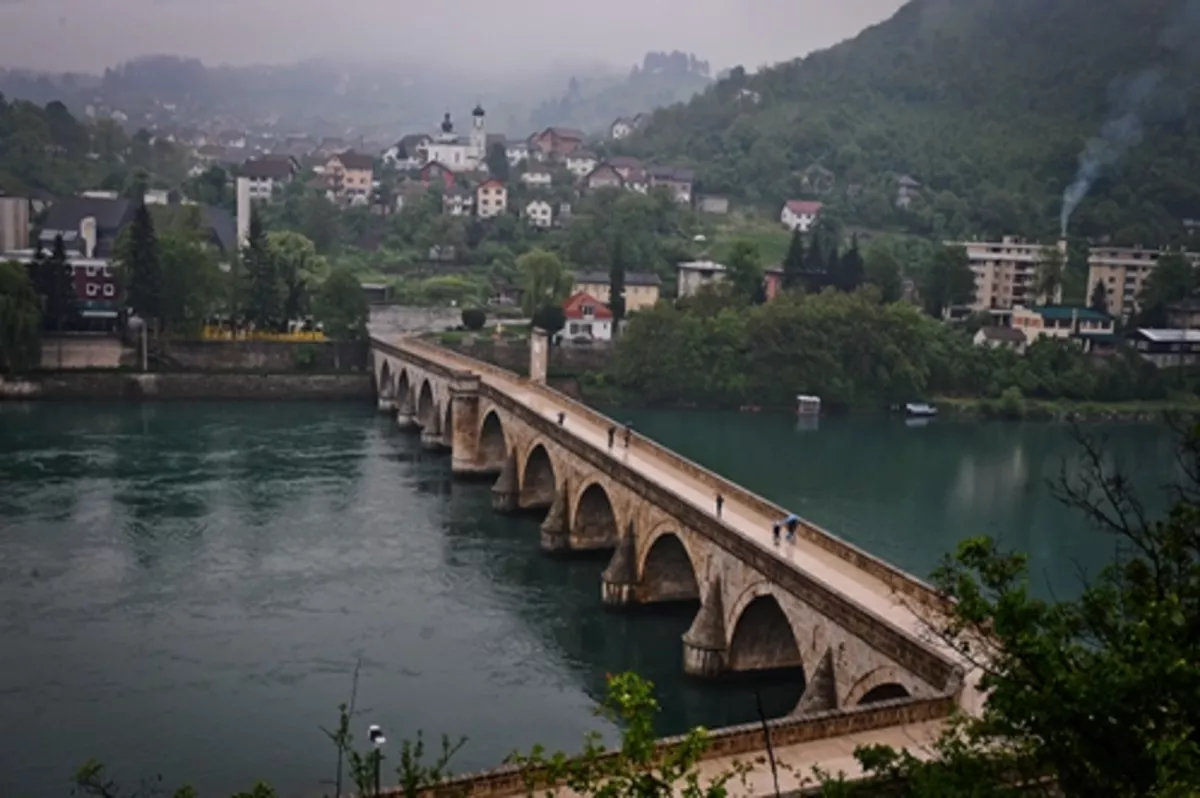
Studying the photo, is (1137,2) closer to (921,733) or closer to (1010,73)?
(1010,73)

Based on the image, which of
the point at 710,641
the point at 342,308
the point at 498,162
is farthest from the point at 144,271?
the point at 498,162

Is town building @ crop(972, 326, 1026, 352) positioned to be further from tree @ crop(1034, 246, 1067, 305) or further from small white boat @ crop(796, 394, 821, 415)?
small white boat @ crop(796, 394, 821, 415)

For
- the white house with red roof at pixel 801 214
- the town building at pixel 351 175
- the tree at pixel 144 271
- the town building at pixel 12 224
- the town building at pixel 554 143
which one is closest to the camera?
the tree at pixel 144 271

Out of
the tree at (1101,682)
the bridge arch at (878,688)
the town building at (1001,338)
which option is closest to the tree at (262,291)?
the town building at (1001,338)

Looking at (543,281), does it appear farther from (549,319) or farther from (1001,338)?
(1001,338)

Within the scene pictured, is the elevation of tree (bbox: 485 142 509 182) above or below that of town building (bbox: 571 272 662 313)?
above

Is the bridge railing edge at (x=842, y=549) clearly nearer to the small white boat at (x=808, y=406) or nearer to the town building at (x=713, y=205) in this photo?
the small white boat at (x=808, y=406)

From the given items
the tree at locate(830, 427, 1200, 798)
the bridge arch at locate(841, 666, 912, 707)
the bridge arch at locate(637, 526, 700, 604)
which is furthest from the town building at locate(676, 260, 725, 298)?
the tree at locate(830, 427, 1200, 798)

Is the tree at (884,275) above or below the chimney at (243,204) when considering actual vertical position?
below
